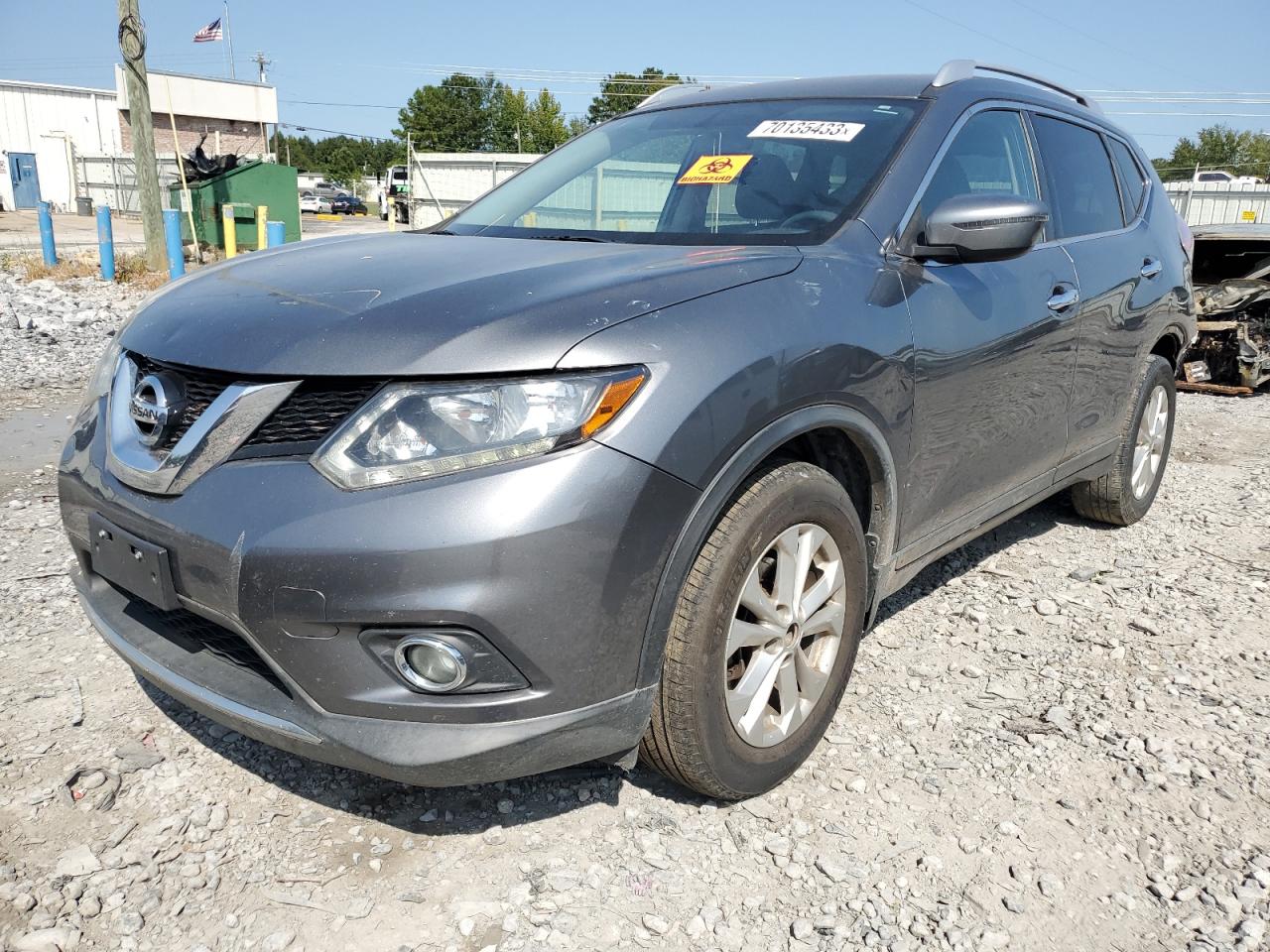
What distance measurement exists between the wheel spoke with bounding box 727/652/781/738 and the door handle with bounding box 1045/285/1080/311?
1.65m

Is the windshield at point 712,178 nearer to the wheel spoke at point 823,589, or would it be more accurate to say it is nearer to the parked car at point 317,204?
the wheel spoke at point 823,589

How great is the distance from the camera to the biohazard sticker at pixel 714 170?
299 centimetres

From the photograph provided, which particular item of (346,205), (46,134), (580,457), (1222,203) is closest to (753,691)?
(580,457)

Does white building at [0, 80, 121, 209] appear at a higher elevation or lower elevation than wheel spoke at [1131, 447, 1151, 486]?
higher

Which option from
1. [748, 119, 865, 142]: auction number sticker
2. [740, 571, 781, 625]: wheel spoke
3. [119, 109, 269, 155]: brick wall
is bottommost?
[740, 571, 781, 625]: wheel spoke

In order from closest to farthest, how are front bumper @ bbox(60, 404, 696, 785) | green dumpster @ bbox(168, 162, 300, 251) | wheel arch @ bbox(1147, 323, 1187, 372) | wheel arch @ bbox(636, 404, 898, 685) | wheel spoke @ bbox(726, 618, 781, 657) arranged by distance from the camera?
1. front bumper @ bbox(60, 404, 696, 785)
2. wheel arch @ bbox(636, 404, 898, 685)
3. wheel spoke @ bbox(726, 618, 781, 657)
4. wheel arch @ bbox(1147, 323, 1187, 372)
5. green dumpster @ bbox(168, 162, 300, 251)

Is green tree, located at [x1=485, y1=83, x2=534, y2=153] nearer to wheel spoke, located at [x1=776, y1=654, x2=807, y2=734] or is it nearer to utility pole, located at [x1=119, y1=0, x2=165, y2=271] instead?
utility pole, located at [x1=119, y1=0, x2=165, y2=271]

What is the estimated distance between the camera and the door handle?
3195 millimetres

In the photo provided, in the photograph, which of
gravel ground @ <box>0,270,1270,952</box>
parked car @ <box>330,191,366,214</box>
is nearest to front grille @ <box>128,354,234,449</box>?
gravel ground @ <box>0,270,1270,952</box>

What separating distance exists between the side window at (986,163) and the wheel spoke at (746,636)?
4.17 ft

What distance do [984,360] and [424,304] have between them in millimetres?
1665

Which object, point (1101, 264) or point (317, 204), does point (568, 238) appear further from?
point (317, 204)

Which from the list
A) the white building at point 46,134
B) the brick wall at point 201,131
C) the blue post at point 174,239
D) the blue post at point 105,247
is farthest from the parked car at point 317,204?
the blue post at point 174,239

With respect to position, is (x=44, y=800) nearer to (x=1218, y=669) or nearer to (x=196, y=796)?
(x=196, y=796)
